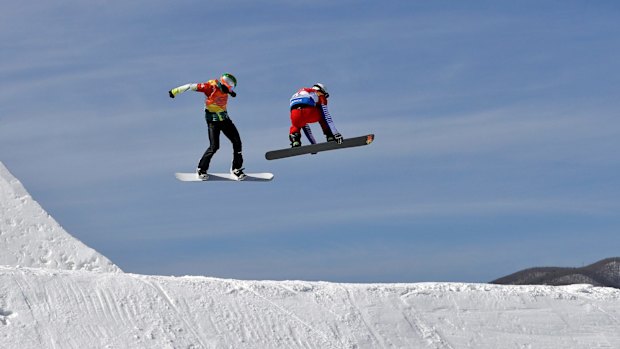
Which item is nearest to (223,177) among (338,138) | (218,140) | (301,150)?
(218,140)

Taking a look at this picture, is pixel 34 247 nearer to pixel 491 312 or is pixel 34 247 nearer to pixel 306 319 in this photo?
pixel 306 319

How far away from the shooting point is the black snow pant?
18.3 m

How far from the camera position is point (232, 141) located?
61.2 feet

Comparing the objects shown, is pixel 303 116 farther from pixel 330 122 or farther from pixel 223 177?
pixel 223 177

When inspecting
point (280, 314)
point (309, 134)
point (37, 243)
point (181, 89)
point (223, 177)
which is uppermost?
point (181, 89)

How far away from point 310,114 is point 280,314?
4448 millimetres

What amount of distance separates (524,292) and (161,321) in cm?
723

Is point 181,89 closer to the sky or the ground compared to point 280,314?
closer to the sky

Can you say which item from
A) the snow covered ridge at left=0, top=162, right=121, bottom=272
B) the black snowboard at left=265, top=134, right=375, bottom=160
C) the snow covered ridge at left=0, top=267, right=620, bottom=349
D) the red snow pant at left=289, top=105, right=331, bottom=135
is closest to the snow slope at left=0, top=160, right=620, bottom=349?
the snow covered ridge at left=0, top=267, right=620, bottom=349

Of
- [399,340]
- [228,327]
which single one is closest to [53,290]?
[228,327]

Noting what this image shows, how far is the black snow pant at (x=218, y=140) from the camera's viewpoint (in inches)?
720

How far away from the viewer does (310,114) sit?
18141 millimetres

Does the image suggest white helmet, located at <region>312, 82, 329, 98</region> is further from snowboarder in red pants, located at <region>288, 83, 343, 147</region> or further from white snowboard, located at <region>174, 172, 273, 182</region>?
white snowboard, located at <region>174, 172, 273, 182</region>

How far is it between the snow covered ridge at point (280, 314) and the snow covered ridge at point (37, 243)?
4833 mm
